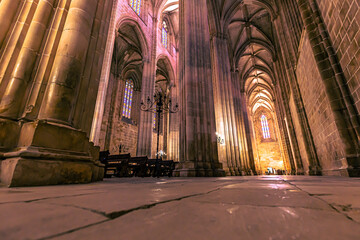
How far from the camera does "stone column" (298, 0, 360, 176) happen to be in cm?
364

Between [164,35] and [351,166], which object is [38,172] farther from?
[164,35]

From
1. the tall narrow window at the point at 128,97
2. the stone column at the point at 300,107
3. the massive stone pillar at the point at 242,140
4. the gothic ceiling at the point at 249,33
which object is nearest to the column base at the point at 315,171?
the stone column at the point at 300,107

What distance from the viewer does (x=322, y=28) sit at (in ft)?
14.5

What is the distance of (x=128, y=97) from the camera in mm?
19234

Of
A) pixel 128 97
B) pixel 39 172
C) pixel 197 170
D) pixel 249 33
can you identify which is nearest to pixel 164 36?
pixel 128 97

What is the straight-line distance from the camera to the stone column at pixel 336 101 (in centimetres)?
364

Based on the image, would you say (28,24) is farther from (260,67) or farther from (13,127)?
(260,67)

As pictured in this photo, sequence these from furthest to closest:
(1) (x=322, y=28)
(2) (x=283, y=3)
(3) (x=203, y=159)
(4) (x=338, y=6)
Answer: (2) (x=283, y=3)
(3) (x=203, y=159)
(1) (x=322, y=28)
(4) (x=338, y=6)

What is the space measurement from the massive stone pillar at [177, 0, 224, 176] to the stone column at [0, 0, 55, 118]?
4.08m

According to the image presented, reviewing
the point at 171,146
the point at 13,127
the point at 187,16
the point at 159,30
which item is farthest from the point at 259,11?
the point at 13,127

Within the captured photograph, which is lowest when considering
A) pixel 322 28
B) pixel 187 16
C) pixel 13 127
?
pixel 13 127

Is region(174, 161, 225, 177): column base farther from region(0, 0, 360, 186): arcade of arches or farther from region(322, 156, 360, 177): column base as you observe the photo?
region(322, 156, 360, 177): column base

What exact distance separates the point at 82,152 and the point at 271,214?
2501 millimetres

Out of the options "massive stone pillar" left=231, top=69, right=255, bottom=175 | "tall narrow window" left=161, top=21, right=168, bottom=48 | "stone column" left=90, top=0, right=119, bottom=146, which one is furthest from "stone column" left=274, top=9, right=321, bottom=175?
"tall narrow window" left=161, top=21, right=168, bottom=48
